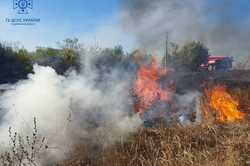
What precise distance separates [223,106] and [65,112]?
5136 mm

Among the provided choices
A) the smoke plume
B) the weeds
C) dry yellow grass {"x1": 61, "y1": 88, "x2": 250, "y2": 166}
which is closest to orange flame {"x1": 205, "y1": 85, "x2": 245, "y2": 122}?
dry yellow grass {"x1": 61, "y1": 88, "x2": 250, "y2": 166}

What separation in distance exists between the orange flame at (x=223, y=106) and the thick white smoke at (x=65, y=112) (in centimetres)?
277

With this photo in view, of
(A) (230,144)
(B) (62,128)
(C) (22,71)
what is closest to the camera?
(A) (230,144)

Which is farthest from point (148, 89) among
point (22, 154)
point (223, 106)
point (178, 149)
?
point (22, 154)

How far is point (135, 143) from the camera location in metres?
7.57

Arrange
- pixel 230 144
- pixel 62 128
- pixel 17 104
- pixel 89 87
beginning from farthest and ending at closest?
1. pixel 89 87
2. pixel 17 104
3. pixel 62 128
4. pixel 230 144

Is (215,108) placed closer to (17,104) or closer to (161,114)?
(161,114)

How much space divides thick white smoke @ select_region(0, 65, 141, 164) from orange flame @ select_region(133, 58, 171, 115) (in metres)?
1.29

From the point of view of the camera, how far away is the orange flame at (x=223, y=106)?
35.5 ft

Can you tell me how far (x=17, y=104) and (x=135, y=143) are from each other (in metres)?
2.98

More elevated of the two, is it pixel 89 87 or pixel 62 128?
pixel 89 87

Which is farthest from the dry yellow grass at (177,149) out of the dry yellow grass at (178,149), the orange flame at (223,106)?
the orange flame at (223,106)

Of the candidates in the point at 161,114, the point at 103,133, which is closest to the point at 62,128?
the point at 103,133

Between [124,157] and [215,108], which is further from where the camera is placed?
[215,108]
